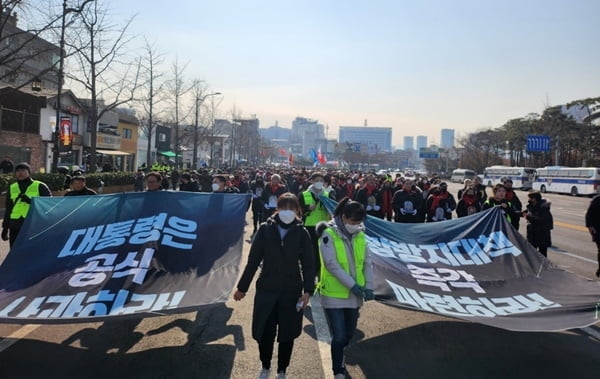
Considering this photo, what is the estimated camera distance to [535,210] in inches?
336

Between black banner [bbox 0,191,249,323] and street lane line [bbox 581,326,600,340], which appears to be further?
street lane line [bbox 581,326,600,340]

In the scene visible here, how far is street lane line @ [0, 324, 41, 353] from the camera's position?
5234 mm

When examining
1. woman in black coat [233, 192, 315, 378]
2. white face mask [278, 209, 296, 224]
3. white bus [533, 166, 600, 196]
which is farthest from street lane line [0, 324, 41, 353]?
white bus [533, 166, 600, 196]

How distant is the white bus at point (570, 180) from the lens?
4581 centimetres

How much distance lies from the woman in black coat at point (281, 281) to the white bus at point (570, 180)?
43.8 metres

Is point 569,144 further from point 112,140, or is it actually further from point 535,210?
point 535,210

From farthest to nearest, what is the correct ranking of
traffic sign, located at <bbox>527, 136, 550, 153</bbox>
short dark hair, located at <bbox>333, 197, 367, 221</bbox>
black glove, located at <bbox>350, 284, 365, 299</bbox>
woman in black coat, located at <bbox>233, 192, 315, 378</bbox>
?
traffic sign, located at <bbox>527, 136, 550, 153</bbox>, short dark hair, located at <bbox>333, 197, 367, 221</bbox>, black glove, located at <bbox>350, 284, 365, 299</bbox>, woman in black coat, located at <bbox>233, 192, 315, 378</bbox>

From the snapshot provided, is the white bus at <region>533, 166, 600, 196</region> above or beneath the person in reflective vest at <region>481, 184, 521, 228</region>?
above

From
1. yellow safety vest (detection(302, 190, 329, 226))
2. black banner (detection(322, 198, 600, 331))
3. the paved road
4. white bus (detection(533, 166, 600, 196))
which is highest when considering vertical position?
white bus (detection(533, 166, 600, 196))

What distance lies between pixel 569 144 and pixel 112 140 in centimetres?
5755

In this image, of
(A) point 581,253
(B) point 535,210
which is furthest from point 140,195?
(A) point 581,253

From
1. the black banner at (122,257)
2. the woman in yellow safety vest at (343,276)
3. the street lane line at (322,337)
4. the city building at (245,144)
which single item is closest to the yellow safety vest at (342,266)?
the woman in yellow safety vest at (343,276)

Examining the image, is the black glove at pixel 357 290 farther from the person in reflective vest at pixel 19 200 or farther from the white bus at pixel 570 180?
the white bus at pixel 570 180

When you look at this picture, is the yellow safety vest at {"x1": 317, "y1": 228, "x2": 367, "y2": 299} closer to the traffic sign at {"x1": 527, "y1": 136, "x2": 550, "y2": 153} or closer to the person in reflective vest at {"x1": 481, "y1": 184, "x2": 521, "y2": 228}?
the person in reflective vest at {"x1": 481, "y1": 184, "x2": 521, "y2": 228}
